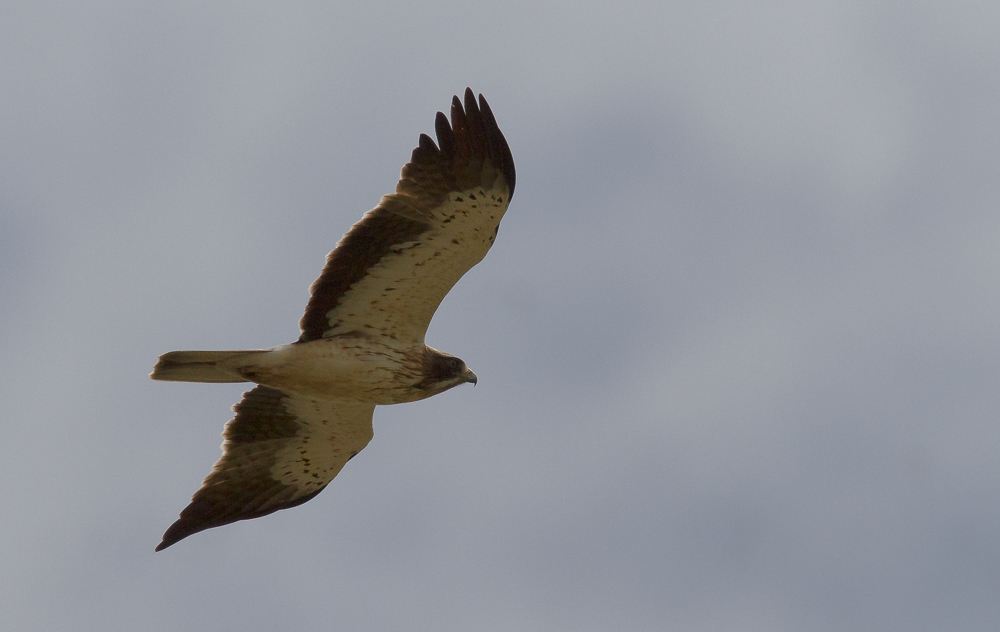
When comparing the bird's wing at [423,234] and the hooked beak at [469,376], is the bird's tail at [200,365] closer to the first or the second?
the bird's wing at [423,234]

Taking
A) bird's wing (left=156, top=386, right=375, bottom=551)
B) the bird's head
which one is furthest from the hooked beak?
bird's wing (left=156, top=386, right=375, bottom=551)

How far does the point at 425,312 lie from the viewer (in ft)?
32.3

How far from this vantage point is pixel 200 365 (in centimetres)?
936

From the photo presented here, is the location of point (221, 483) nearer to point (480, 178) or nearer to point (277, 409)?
point (277, 409)

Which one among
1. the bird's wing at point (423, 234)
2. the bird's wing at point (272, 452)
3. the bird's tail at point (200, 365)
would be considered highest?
the bird's wing at point (423, 234)

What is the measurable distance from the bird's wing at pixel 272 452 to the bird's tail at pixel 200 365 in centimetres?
110

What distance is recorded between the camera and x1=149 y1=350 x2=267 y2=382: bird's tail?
925cm

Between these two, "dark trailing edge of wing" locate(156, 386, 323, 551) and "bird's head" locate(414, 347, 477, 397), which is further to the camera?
"dark trailing edge of wing" locate(156, 386, 323, 551)

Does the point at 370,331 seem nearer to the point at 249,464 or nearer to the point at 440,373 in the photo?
the point at 440,373

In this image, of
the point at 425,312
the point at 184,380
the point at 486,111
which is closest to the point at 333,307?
the point at 425,312

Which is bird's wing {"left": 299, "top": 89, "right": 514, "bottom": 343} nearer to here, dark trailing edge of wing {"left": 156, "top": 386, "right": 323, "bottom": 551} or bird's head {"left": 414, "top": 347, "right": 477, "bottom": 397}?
bird's head {"left": 414, "top": 347, "right": 477, "bottom": 397}

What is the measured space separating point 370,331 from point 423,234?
110cm

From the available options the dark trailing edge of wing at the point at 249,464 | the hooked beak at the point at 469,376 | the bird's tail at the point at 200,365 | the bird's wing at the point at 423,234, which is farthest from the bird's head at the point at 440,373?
the dark trailing edge of wing at the point at 249,464

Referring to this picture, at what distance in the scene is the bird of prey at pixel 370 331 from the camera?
921cm
